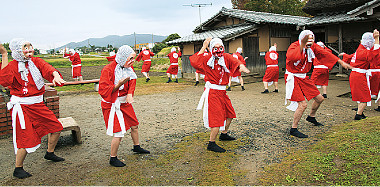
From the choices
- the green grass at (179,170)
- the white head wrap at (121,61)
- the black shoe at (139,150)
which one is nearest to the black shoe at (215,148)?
the green grass at (179,170)

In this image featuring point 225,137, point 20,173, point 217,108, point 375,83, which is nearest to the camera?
point 20,173

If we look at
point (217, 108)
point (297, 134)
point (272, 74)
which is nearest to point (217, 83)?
point (217, 108)

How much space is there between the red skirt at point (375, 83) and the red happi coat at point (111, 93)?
5712 mm

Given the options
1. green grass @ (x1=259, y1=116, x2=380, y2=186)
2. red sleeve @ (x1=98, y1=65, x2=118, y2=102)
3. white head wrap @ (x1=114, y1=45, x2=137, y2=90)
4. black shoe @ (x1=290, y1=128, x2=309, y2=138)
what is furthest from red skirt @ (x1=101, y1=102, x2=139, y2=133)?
black shoe @ (x1=290, y1=128, x2=309, y2=138)

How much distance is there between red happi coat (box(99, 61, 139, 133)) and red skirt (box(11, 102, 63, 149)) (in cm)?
81

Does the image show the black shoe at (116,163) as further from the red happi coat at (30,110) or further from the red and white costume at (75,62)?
the red and white costume at (75,62)

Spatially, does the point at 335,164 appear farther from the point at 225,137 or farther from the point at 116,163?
the point at 116,163

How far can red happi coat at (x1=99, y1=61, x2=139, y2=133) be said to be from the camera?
3.68 metres

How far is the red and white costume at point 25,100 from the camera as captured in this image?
12.0 feet

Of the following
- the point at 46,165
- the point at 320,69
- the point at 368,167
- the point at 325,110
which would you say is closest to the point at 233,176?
the point at 368,167

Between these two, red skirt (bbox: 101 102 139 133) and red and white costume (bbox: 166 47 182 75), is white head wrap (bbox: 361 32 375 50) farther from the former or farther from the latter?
red and white costume (bbox: 166 47 182 75)

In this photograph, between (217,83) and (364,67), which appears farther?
(364,67)

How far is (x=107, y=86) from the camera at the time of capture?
145 inches

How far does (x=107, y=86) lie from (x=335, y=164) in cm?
329
